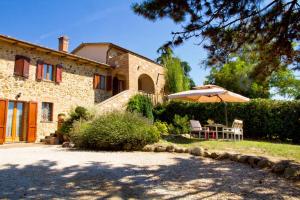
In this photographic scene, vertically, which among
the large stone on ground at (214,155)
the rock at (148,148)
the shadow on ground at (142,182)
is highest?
the rock at (148,148)

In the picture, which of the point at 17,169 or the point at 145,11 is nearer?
the point at 145,11

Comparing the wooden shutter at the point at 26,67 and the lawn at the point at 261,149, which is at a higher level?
the wooden shutter at the point at 26,67

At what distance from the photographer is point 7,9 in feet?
30.5

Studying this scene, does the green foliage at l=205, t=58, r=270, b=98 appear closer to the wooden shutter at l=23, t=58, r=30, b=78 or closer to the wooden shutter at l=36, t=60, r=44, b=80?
the wooden shutter at l=36, t=60, r=44, b=80

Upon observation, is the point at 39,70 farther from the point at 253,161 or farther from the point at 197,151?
the point at 253,161

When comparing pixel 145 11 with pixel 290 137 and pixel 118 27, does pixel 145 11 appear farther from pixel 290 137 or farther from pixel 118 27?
pixel 290 137

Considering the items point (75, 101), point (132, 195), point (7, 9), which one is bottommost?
point (132, 195)

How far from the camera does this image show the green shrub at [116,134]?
875 centimetres

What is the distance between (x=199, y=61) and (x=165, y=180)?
2823 millimetres

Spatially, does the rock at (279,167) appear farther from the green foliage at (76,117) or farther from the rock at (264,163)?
the green foliage at (76,117)

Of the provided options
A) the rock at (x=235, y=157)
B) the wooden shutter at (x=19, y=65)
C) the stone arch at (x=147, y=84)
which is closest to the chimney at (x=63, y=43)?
the wooden shutter at (x=19, y=65)

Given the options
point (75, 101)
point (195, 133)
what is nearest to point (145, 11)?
point (195, 133)

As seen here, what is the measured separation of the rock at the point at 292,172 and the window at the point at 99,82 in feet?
46.2

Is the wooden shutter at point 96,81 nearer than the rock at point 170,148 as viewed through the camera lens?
No
